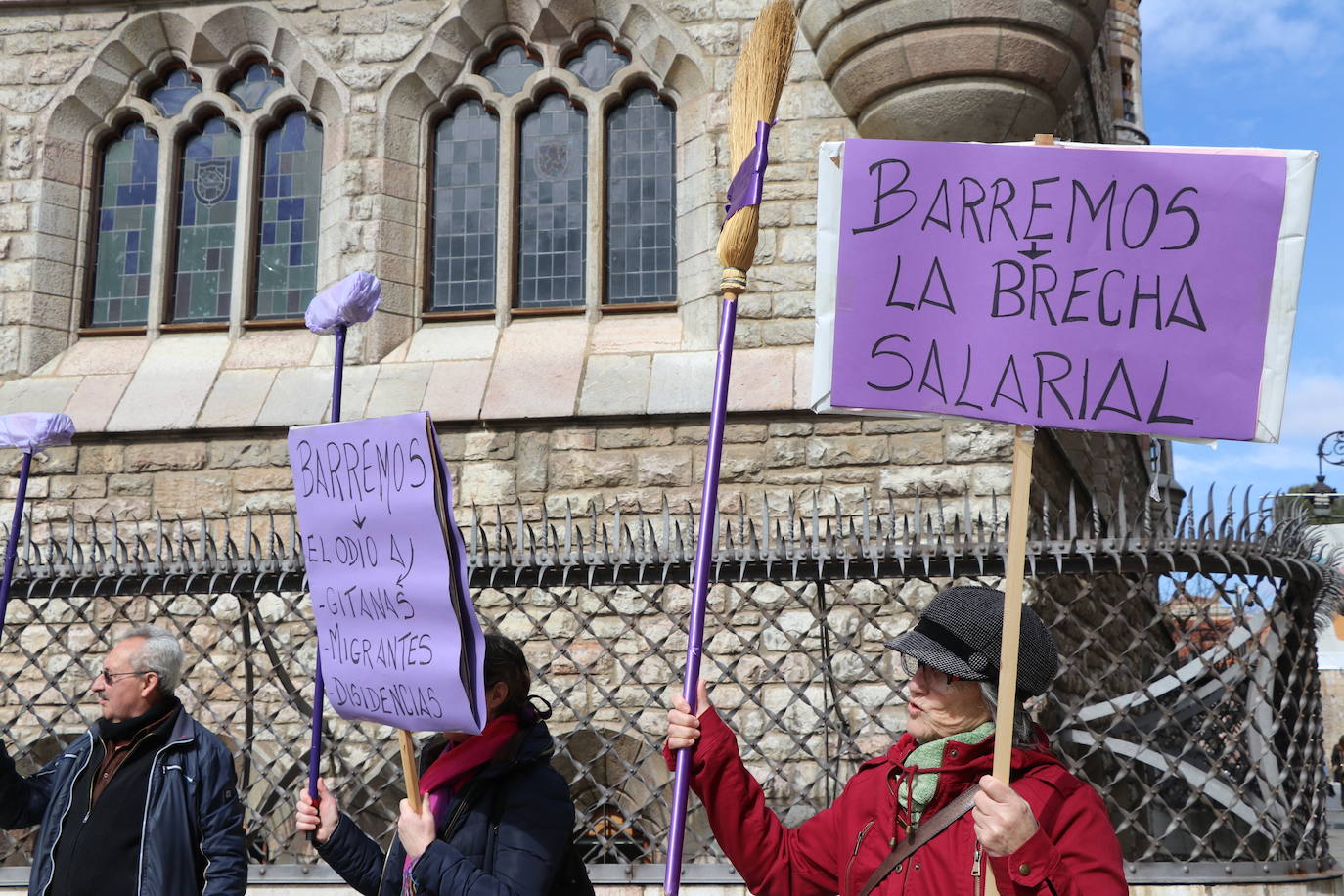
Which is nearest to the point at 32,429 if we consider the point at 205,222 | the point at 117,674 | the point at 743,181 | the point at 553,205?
the point at 117,674

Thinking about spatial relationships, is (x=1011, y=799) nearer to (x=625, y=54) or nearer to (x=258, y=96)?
(x=625, y=54)

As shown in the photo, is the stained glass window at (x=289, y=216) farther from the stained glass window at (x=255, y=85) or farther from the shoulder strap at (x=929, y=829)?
the shoulder strap at (x=929, y=829)

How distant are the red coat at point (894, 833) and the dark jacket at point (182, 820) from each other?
150 centimetres

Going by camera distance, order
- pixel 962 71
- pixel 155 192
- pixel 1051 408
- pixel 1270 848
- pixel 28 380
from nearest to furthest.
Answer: pixel 1051 408
pixel 1270 848
pixel 962 71
pixel 28 380
pixel 155 192

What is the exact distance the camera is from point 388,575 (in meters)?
3.05

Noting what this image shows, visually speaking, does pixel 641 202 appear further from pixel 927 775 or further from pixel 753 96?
pixel 927 775

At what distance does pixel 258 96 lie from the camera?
33.6ft

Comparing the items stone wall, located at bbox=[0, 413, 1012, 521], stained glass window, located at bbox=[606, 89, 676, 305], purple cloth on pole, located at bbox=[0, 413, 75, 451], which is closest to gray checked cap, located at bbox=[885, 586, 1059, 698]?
purple cloth on pole, located at bbox=[0, 413, 75, 451]

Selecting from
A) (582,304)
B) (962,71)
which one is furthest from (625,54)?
(962,71)

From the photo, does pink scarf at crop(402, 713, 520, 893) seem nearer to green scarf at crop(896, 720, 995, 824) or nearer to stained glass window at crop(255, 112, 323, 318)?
green scarf at crop(896, 720, 995, 824)

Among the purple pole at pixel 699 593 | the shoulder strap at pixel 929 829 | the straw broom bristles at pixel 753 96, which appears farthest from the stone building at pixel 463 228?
the shoulder strap at pixel 929 829

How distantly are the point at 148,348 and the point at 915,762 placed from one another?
8.70 metres

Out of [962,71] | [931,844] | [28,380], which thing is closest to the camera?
[931,844]

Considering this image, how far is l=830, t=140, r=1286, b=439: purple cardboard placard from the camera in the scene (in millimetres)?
2551
